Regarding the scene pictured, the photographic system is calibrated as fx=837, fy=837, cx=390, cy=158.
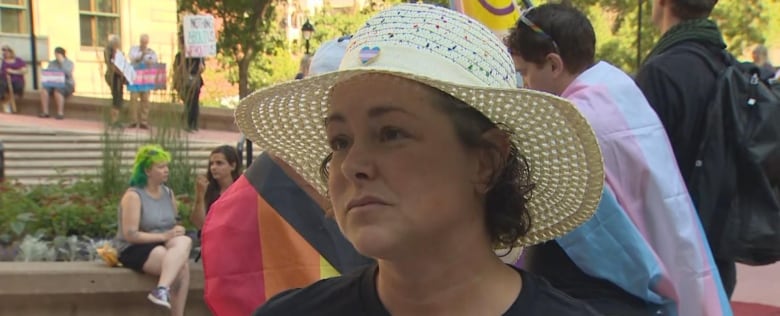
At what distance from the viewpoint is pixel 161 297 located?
15.2 ft

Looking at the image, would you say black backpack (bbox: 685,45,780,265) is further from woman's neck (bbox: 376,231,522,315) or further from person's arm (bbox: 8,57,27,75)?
person's arm (bbox: 8,57,27,75)

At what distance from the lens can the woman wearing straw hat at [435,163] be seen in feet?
4.29

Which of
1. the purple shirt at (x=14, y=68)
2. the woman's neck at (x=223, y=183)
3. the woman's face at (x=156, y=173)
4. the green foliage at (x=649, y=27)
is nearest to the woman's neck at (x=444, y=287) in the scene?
the woman's face at (x=156, y=173)

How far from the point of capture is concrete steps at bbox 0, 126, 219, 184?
12.4 m

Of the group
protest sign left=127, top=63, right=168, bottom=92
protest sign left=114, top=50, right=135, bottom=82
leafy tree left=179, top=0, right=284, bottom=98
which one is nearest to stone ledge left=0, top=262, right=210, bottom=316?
protest sign left=114, top=50, right=135, bottom=82

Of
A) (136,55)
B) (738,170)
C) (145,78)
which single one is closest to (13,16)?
(136,55)

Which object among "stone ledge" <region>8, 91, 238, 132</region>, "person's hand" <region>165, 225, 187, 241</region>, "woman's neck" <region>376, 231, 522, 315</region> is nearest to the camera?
"woman's neck" <region>376, 231, 522, 315</region>

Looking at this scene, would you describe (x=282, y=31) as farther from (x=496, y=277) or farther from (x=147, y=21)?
(x=496, y=277)

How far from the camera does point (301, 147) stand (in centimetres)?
181

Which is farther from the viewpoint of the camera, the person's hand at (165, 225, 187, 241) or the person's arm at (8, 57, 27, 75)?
the person's arm at (8, 57, 27, 75)

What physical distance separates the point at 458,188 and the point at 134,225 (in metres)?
4.20

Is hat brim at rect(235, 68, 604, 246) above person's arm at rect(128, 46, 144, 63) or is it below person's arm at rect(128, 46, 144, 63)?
above

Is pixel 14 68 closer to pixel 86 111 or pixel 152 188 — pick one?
pixel 86 111

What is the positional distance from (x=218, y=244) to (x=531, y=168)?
1.15 m
